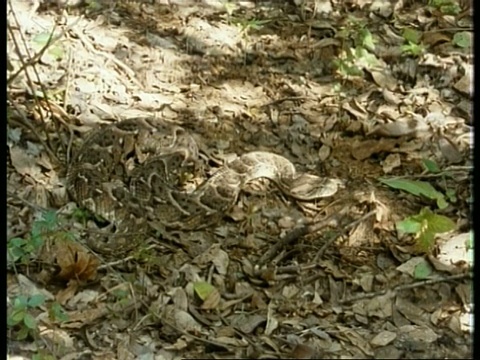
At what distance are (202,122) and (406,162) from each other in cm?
79

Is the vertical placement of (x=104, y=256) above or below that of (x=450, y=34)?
below

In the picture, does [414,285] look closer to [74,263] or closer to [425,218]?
[425,218]

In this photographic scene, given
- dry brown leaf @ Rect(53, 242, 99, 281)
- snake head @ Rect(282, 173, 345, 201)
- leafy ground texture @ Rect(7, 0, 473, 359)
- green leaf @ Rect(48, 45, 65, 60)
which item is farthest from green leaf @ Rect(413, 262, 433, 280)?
green leaf @ Rect(48, 45, 65, 60)

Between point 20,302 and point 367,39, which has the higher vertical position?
point 367,39

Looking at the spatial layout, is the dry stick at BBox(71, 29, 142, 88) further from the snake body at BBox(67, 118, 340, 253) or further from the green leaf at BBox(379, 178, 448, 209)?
the green leaf at BBox(379, 178, 448, 209)

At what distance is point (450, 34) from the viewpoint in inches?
141

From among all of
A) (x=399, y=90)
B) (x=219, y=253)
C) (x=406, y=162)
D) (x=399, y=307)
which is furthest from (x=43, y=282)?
(x=399, y=90)

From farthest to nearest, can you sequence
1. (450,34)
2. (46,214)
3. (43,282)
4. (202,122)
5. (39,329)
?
(450,34) → (202,122) → (46,214) → (43,282) → (39,329)

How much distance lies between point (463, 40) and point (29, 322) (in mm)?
2196

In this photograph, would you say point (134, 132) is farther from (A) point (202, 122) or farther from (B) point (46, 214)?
(B) point (46, 214)

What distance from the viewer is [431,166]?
312 cm

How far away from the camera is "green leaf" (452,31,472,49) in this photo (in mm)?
3553

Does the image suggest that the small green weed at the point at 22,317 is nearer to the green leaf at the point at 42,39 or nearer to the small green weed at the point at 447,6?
the green leaf at the point at 42,39

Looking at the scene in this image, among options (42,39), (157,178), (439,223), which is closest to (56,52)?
(42,39)
